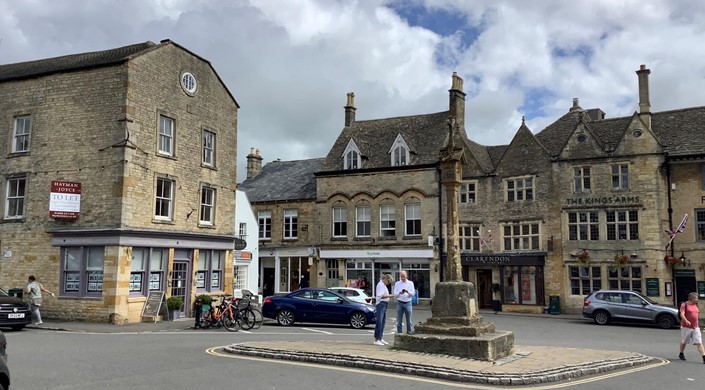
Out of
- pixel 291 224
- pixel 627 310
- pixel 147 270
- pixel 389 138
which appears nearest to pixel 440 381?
pixel 147 270

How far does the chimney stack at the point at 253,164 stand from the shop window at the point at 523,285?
69.0 ft

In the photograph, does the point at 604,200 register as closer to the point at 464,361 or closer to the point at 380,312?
the point at 380,312

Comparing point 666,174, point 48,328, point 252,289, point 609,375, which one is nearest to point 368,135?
point 252,289

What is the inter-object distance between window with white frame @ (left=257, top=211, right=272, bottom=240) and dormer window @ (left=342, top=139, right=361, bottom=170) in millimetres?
6308

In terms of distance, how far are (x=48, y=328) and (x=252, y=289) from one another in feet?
52.2

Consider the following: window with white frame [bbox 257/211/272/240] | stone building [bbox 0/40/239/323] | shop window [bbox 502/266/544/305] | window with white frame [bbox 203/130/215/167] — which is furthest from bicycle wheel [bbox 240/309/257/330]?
window with white frame [bbox 257/211/272/240]

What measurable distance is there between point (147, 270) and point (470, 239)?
18447 millimetres

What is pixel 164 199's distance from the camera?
2391cm

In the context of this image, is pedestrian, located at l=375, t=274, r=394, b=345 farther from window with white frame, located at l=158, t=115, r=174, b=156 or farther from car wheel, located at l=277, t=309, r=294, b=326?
window with white frame, located at l=158, t=115, r=174, b=156

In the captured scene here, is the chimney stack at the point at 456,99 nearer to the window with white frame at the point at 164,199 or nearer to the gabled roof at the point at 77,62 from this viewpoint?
the gabled roof at the point at 77,62

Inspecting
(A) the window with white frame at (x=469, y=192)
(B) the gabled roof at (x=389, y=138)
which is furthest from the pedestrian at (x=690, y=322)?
(B) the gabled roof at (x=389, y=138)

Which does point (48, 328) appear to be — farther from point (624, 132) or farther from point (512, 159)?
point (624, 132)

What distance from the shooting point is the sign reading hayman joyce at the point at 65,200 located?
2197 centimetres

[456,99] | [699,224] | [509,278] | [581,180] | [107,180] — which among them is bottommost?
[509,278]
